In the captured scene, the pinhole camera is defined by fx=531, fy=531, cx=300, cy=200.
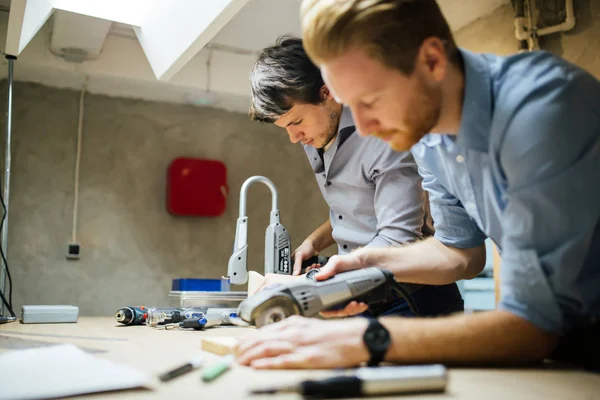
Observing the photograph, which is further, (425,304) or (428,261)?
(425,304)

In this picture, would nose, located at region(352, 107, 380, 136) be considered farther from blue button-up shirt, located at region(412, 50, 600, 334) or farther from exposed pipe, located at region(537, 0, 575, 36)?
exposed pipe, located at region(537, 0, 575, 36)

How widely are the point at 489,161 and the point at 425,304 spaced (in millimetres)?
765

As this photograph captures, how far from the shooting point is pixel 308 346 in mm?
797

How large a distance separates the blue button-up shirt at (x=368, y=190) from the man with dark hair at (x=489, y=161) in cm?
56

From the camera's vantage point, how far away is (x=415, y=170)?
5.30 feet

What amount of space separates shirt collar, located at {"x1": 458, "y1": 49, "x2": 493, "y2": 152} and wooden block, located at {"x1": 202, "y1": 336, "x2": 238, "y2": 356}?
551mm

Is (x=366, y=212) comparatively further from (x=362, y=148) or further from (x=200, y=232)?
(x=200, y=232)

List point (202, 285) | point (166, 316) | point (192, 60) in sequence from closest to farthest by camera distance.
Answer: point (166, 316) < point (202, 285) < point (192, 60)

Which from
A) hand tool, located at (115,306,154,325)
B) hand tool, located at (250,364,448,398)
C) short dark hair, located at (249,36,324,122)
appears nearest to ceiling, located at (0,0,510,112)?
short dark hair, located at (249,36,324,122)

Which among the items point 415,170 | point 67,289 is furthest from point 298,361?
point 67,289

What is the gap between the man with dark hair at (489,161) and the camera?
798mm

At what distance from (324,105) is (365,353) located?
119cm

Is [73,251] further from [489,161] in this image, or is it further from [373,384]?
[373,384]

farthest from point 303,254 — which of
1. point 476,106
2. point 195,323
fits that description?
point 476,106
